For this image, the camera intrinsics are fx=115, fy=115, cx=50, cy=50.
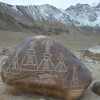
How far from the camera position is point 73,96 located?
2.79 m

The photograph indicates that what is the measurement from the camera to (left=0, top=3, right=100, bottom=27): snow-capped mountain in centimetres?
4821

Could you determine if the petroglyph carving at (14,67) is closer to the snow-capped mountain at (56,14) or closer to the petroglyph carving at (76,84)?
the petroglyph carving at (76,84)

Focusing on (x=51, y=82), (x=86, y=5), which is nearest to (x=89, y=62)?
(x=51, y=82)

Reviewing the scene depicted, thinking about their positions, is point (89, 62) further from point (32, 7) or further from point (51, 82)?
point (32, 7)

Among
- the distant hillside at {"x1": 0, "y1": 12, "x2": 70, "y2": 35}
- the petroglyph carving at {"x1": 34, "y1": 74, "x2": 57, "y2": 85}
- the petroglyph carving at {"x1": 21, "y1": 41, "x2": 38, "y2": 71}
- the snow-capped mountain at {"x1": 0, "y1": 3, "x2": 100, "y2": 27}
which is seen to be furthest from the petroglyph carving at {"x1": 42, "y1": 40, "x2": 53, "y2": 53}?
the snow-capped mountain at {"x1": 0, "y1": 3, "x2": 100, "y2": 27}

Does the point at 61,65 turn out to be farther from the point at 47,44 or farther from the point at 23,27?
the point at 23,27

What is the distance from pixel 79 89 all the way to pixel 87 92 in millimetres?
683

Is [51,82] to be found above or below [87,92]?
above

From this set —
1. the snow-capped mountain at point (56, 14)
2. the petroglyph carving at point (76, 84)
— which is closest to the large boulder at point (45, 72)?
the petroglyph carving at point (76, 84)

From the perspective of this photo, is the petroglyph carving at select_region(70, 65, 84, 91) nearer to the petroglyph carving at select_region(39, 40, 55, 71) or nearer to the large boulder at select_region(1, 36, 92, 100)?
the large boulder at select_region(1, 36, 92, 100)

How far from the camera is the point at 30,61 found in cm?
304

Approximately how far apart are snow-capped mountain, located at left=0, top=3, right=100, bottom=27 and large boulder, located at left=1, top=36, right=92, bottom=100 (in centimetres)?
4088

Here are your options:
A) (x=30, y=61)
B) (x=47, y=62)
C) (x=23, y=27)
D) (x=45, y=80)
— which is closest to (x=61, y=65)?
(x=47, y=62)

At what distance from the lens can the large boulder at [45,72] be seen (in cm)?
283
